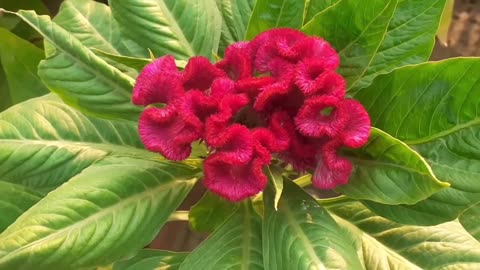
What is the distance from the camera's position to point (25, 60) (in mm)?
1126

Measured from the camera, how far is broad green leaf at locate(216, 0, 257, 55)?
88 cm

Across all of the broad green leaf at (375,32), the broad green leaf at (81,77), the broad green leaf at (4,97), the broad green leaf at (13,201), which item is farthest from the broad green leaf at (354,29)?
the broad green leaf at (4,97)

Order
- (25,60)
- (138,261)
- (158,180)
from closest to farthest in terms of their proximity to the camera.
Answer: (158,180) → (138,261) → (25,60)

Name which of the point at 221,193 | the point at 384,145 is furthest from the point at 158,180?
the point at 384,145

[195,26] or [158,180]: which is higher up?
[195,26]

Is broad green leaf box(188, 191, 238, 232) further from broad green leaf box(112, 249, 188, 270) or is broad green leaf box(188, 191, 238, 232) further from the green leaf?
the green leaf

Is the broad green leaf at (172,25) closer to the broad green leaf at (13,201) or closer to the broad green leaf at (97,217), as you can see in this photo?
the broad green leaf at (97,217)

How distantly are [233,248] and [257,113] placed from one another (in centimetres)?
15

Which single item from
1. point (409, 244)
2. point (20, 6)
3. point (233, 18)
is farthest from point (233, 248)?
point (20, 6)

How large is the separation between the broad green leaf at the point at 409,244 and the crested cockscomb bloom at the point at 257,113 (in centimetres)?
17

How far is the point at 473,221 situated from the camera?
0.81m

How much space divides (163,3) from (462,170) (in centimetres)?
40

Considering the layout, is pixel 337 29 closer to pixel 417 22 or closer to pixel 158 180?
pixel 417 22

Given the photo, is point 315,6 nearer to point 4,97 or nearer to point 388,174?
point 388,174
